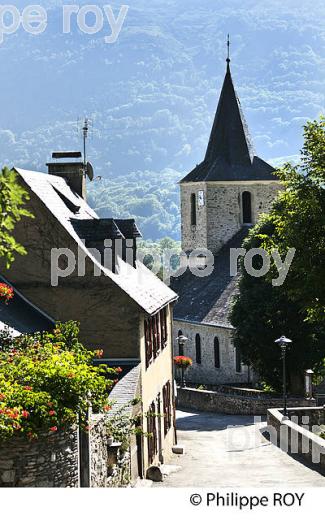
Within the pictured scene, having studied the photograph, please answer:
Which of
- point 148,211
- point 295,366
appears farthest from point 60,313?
point 148,211

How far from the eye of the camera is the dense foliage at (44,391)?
477 inches

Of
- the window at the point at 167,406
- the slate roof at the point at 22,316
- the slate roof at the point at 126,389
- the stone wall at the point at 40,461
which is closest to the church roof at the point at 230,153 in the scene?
the window at the point at 167,406

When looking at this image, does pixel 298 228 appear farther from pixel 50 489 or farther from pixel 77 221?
pixel 50 489

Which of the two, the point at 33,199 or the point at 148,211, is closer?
the point at 33,199

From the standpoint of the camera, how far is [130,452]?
701 inches

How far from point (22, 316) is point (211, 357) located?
35.3 m

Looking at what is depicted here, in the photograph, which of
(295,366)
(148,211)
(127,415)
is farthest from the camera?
(148,211)

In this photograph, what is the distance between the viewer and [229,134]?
7150cm

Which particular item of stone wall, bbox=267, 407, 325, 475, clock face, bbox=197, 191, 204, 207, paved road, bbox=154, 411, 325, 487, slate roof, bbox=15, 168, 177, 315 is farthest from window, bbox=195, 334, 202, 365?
slate roof, bbox=15, 168, 177, 315

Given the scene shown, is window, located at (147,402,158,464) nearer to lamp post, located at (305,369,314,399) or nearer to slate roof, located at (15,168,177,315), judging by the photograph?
slate roof, located at (15,168,177,315)

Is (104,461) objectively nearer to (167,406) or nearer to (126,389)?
(126,389)

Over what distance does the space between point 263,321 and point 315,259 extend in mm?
23531

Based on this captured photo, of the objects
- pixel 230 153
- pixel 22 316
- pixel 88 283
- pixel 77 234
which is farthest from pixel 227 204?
pixel 22 316

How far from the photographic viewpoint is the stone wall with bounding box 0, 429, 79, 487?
12219 mm
